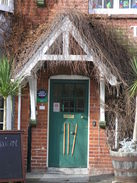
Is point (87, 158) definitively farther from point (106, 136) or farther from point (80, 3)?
point (80, 3)

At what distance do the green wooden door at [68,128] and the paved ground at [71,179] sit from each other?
0.42 meters

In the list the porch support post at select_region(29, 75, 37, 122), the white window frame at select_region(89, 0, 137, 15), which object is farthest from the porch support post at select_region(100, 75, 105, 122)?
the white window frame at select_region(89, 0, 137, 15)

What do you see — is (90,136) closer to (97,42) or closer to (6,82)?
(97,42)

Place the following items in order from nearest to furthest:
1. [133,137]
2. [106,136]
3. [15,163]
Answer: [15,163] → [133,137] → [106,136]

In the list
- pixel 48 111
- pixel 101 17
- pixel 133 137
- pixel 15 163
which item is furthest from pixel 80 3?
pixel 15 163

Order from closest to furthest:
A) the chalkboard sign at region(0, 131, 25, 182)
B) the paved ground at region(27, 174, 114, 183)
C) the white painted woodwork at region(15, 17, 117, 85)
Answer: the chalkboard sign at region(0, 131, 25, 182) → the white painted woodwork at region(15, 17, 117, 85) → the paved ground at region(27, 174, 114, 183)

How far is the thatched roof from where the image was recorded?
8367mm

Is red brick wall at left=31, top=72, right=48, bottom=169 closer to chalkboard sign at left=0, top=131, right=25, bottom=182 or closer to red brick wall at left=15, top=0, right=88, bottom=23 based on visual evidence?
chalkboard sign at left=0, top=131, right=25, bottom=182

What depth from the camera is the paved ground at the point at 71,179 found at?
8.62 m

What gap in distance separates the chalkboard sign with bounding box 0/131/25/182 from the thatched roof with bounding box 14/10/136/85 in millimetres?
1463

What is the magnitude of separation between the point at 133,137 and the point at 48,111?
2149 millimetres

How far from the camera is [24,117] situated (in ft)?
30.7

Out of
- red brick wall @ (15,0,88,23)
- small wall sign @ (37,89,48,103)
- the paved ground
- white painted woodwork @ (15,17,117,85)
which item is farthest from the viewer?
red brick wall @ (15,0,88,23)

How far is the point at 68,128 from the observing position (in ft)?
30.8
